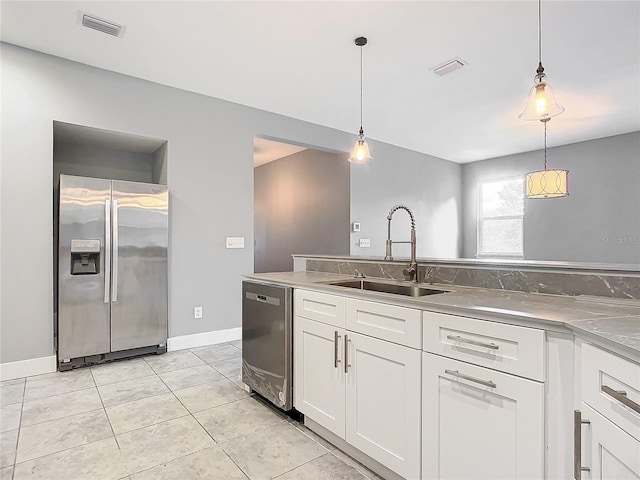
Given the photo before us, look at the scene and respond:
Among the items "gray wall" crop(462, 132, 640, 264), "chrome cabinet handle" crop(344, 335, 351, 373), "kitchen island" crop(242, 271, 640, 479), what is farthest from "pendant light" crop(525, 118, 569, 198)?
"chrome cabinet handle" crop(344, 335, 351, 373)

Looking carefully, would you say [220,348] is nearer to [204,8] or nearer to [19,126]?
[19,126]

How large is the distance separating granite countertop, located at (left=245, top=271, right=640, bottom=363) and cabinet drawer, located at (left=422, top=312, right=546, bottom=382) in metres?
0.03

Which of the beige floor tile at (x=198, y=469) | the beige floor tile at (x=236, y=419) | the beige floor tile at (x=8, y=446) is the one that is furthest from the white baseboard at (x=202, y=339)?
the beige floor tile at (x=198, y=469)

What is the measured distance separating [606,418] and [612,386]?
3.5 inches

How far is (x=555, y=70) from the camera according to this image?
A: 332cm

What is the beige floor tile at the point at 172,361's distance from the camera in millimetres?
3174

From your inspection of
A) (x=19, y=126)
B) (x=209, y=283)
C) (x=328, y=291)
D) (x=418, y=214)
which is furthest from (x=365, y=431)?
Answer: (x=418, y=214)

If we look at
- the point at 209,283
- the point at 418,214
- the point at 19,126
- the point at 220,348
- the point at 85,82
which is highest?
the point at 85,82

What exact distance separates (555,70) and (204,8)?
123 inches

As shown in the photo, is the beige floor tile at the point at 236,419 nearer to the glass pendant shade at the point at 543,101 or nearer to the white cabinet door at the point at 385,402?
the white cabinet door at the point at 385,402

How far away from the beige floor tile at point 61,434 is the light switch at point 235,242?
6.95ft

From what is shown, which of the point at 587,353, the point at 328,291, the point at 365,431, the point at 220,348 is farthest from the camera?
the point at 220,348

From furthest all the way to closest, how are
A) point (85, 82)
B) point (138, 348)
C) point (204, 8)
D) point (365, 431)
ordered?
point (138, 348), point (85, 82), point (204, 8), point (365, 431)

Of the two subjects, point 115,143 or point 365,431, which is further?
point 115,143
